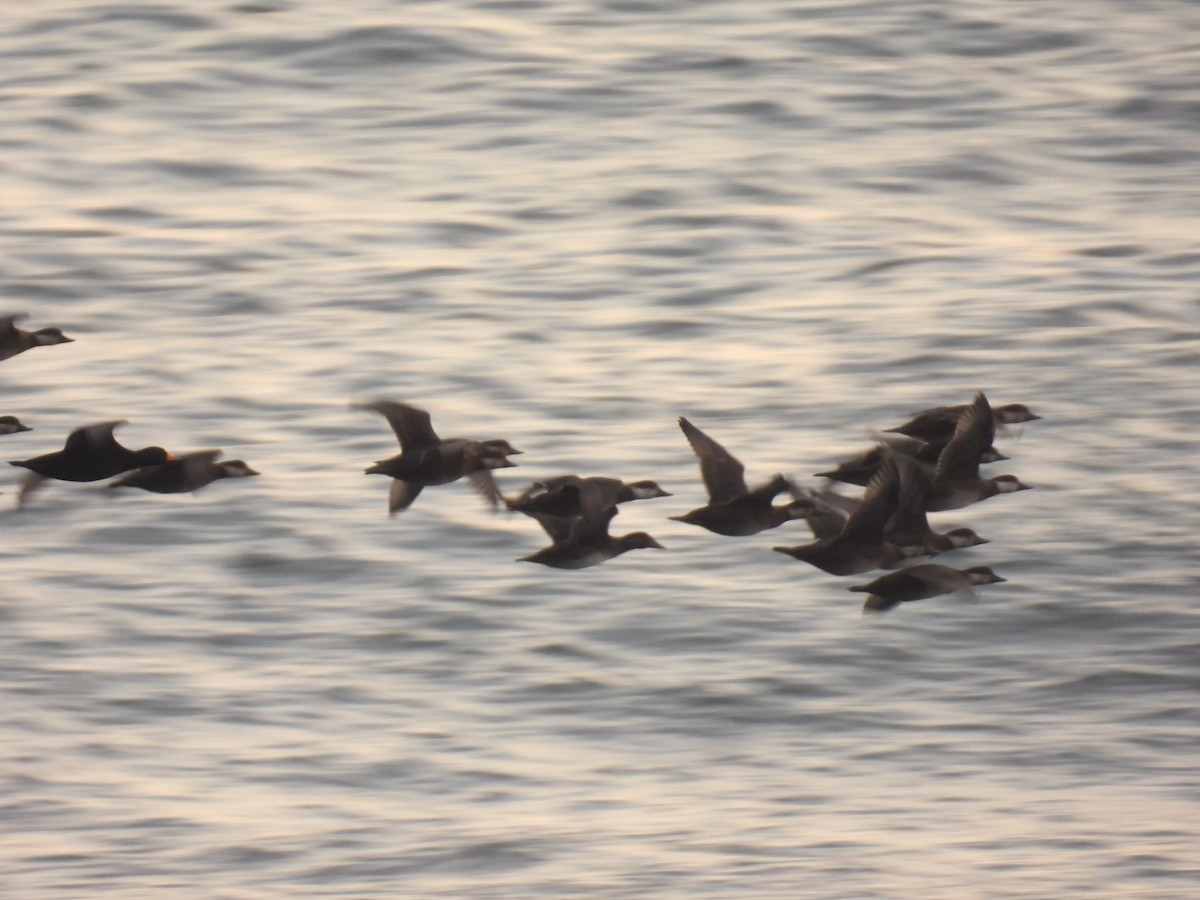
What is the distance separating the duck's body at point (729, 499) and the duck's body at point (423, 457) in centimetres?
118

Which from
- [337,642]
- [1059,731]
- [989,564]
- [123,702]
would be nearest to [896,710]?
[1059,731]

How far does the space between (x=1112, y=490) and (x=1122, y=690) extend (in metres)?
4.18

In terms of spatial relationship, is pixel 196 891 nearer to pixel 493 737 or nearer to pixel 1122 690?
pixel 493 737

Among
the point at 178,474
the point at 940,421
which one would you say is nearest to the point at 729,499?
the point at 940,421

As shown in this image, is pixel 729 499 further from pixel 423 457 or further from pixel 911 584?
pixel 423 457

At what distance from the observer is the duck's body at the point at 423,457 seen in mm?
15875

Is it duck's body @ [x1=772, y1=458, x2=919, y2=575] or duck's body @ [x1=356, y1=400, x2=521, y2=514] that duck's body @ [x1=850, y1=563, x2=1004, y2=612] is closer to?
duck's body @ [x1=772, y1=458, x2=919, y2=575]

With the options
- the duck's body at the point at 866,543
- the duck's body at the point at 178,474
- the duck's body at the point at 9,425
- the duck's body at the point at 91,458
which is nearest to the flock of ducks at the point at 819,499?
the duck's body at the point at 866,543

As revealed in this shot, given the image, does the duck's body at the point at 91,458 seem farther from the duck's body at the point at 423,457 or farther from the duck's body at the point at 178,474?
the duck's body at the point at 423,457

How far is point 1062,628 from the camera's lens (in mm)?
24266

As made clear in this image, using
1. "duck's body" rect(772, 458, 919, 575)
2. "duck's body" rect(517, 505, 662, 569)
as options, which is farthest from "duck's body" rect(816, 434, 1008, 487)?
"duck's body" rect(517, 505, 662, 569)

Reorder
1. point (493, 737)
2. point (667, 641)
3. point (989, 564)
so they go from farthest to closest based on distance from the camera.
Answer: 1. point (989, 564)
2. point (667, 641)
3. point (493, 737)

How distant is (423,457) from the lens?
15.9m

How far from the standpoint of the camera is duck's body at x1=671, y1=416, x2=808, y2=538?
615 inches
